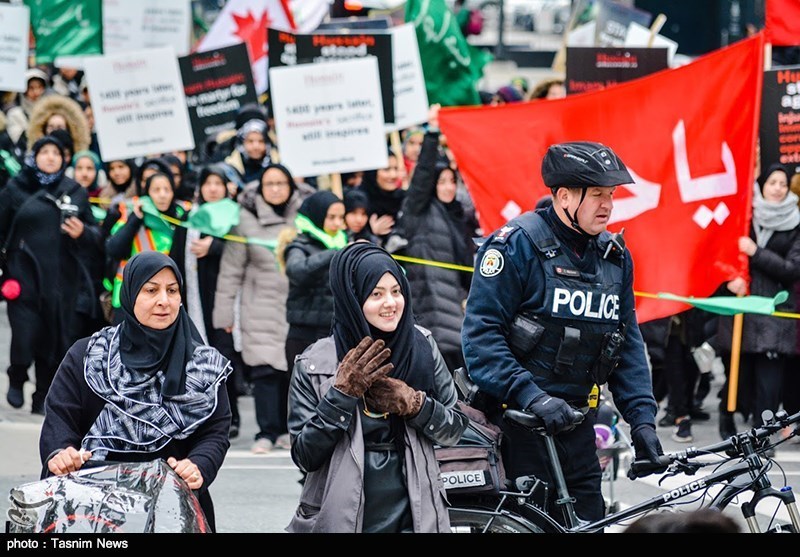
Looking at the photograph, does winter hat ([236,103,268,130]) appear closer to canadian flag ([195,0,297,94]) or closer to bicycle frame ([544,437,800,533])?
canadian flag ([195,0,297,94])

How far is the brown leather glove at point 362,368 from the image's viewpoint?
15.1 feet

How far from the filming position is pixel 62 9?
1488 centimetres

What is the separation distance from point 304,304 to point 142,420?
4.43 meters

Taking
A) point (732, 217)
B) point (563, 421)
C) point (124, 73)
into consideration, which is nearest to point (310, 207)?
point (732, 217)

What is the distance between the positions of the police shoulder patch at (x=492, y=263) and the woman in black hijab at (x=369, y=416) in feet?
1.90

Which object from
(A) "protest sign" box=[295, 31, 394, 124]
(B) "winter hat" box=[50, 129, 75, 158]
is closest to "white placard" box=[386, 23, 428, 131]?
(A) "protest sign" box=[295, 31, 394, 124]

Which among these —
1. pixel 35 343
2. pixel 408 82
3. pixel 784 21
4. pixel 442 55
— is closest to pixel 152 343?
pixel 35 343

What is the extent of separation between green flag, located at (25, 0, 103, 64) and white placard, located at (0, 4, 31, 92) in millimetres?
733

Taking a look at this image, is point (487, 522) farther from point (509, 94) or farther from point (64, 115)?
point (509, 94)

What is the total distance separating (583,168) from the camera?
5.32 meters

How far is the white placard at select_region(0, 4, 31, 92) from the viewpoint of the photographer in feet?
45.6

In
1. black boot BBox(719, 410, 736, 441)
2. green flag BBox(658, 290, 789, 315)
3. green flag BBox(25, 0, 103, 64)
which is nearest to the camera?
green flag BBox(658, 290, 789, 315)

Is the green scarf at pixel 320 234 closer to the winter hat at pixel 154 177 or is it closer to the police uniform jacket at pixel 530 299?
the winter hat at pixel 154 177
